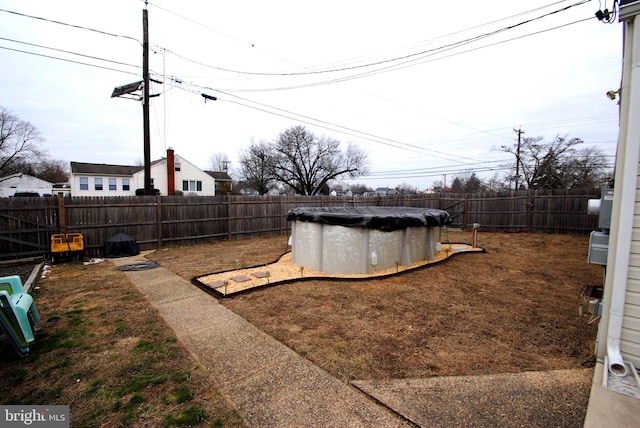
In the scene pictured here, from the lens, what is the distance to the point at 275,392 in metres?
2.16

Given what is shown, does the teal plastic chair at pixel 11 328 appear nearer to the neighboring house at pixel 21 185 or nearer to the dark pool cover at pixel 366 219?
the dark pool cover at pixel 366 219

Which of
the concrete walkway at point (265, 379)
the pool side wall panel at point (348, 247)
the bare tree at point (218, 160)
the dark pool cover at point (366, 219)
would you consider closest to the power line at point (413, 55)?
the dark pool cover at point (366, 219)

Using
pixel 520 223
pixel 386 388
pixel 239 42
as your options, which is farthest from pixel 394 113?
pixel 386 388

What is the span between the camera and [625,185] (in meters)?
2.31

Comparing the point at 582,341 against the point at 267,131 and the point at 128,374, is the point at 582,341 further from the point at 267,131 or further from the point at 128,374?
the point at 267,131

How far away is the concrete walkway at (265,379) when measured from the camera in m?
1.88

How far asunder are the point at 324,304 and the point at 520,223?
11845 millimetres

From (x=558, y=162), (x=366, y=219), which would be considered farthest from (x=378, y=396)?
(x=558, y=162)

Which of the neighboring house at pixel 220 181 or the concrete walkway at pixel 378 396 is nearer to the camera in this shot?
the concrete walkway at pixel 378 396

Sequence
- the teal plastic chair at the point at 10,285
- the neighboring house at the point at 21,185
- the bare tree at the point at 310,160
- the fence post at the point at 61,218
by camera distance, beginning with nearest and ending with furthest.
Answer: the teal plastic chair at the point at 10,285 → the fence post at the point at 61,218 → the bare tree at the point at 310,160 → the neighboring house at the point at 21,185

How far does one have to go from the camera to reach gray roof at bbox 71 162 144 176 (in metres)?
22.3

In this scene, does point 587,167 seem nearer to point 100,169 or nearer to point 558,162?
point 558,162

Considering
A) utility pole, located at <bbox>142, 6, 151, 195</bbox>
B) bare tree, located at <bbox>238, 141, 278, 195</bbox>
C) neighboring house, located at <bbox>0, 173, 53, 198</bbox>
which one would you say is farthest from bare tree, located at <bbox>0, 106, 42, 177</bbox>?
utility pole, located at <bbox>142, 6, 151, 195</bbox>

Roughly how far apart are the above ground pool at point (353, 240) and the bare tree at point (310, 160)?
21.9 meters
